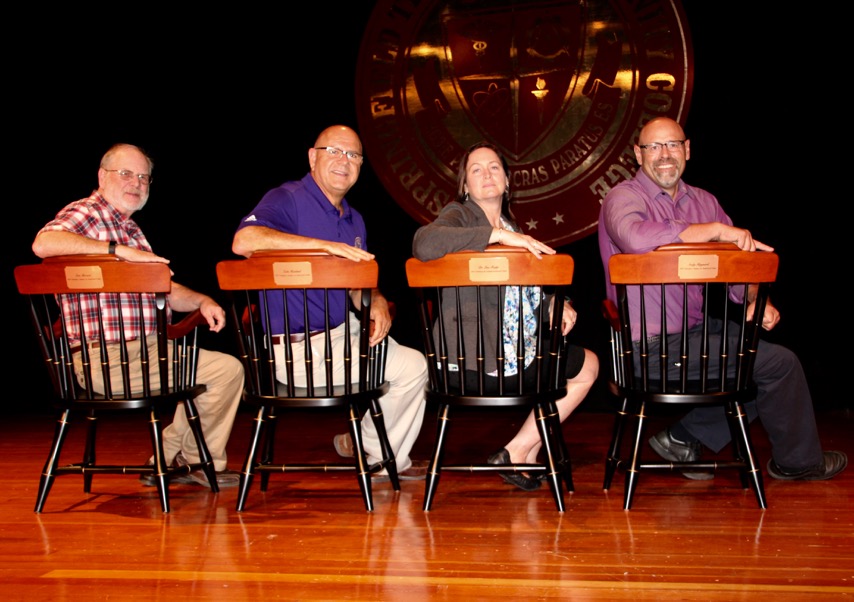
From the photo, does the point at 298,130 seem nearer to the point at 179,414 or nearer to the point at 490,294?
the point at 179,414

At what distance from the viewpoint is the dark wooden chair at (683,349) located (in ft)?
8.45

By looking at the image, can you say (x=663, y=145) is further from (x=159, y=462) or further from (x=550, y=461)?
(x=159, y=462)

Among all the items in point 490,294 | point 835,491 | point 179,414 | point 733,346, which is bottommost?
point 835,491

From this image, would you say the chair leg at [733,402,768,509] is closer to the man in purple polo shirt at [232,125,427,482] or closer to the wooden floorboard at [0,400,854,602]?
the wooden floorboard at [0,400,854,602]

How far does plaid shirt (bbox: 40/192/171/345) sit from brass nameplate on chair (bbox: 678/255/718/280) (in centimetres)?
178

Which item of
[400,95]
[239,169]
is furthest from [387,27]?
[239,169]


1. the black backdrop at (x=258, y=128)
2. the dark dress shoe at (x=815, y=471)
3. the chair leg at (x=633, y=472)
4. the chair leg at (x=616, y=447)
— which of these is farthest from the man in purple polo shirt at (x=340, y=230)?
the black backdrop at (x=258, y=128)

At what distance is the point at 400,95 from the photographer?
4684 millimetres

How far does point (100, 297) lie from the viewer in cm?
299

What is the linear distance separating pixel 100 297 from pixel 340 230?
0.87m

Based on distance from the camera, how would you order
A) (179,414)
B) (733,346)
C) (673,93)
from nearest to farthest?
(733,346) < (179,414) < (673,93)

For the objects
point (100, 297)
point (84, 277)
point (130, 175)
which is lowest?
point (100, 297)

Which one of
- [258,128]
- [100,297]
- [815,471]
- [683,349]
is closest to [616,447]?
[683,349]

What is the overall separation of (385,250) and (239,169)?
92 centimetres
